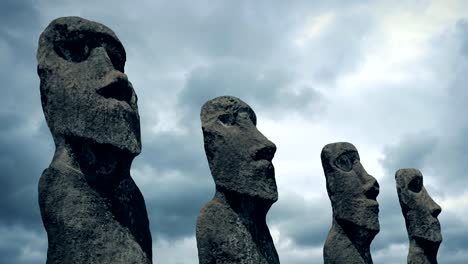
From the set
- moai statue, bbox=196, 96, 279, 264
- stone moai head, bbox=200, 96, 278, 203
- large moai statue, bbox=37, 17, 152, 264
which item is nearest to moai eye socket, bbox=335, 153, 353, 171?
stone moai head, bbox=200, 96, 278, 203

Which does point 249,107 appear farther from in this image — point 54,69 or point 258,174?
point 54,69

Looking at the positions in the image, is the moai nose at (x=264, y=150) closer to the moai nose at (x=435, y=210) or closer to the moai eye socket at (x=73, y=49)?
the moai eye socket at (x=73, y=49)

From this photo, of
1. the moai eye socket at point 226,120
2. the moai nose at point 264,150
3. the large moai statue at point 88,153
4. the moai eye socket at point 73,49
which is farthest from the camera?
the moai eye socket at point 226,120

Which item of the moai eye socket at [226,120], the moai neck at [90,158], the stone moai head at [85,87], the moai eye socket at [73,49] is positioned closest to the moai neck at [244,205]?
the moai eye socket at [226,120]

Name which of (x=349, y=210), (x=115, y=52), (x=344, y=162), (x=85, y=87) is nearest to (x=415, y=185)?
(x=344, y=162)

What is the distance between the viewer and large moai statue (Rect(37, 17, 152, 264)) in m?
6.68

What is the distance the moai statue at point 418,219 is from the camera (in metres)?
14.5

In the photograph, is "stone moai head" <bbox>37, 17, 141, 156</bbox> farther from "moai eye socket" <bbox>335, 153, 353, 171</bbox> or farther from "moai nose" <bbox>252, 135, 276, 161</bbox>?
"moai eye socket" <bbox>335, 153, 353, 171</bbox>

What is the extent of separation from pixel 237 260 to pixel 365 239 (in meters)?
4.84

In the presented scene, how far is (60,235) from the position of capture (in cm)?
665

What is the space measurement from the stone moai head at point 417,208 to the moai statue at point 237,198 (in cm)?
643

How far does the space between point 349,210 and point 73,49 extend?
686 cm

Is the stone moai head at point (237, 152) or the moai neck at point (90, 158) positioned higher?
the stone moai head at point (237, 152)

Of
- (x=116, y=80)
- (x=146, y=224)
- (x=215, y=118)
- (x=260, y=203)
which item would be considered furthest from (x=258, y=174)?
(x=116, y=80)
